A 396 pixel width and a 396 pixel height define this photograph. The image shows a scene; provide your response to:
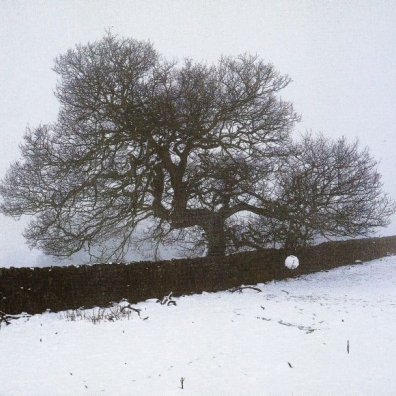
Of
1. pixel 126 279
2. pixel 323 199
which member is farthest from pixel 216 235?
pixel 126 279

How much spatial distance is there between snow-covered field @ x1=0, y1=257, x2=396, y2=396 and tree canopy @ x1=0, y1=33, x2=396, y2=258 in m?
6.94

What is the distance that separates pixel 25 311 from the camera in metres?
11.4

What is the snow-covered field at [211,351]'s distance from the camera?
6133 mm

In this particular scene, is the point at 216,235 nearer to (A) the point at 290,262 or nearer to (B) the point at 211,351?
(A) the point at 290,262

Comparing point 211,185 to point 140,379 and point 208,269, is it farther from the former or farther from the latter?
point 140,379

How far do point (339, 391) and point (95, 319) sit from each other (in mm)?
6483

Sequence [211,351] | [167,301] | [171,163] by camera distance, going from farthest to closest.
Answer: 1. [171,163]
2. [167,301]
3. [211,351]

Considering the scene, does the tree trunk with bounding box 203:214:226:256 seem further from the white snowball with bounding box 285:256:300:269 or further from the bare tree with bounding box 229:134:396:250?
the white snowball with bounding box 285:256:300:269

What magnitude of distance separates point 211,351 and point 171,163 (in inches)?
485

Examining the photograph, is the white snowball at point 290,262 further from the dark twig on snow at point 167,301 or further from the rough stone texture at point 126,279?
the dark twig on snow at point 167,301

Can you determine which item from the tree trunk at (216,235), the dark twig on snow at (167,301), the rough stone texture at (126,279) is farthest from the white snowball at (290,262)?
the dark twig on snow at (167,301)

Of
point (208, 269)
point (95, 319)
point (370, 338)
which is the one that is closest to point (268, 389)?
point (370, 338)

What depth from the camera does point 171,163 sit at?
1898cm

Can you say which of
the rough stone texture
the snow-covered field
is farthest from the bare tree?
the snow-covered field
